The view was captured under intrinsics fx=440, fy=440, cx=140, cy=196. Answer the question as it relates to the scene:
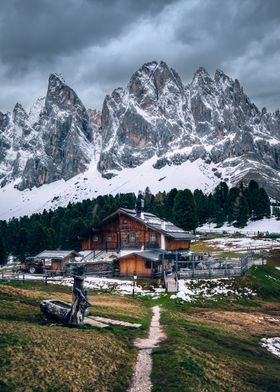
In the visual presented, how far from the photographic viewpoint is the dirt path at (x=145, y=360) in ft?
67.2

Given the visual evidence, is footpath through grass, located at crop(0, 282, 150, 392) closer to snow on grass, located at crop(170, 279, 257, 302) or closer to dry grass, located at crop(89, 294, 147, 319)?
dry grass, located at crop(89, 294, 147, 319)

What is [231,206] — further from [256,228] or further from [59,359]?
[59,359]

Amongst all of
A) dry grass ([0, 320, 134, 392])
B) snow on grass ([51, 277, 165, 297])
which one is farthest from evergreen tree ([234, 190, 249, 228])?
dry grass ([0, 320, 134, 392])

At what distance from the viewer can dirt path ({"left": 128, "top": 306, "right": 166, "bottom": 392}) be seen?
20469mm

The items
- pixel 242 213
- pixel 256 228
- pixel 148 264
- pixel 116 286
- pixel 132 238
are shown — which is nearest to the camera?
pixel 116 286

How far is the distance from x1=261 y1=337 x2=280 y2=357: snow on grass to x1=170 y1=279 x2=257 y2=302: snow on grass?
59.8 feet

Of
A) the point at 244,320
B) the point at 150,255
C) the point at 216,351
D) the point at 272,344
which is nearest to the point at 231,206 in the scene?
the point at 150,255

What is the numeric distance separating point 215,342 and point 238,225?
394 ft

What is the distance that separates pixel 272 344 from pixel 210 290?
24007mm

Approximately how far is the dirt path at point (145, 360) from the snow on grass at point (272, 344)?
7.86 m

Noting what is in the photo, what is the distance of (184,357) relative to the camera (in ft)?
79.0

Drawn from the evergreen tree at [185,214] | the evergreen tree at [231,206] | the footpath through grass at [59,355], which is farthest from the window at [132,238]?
the evergreen tree at [231,206]

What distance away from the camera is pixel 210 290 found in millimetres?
57344

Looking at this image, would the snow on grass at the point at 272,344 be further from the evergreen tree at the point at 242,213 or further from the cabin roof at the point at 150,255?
the evergreen tree at the point at 242,213
